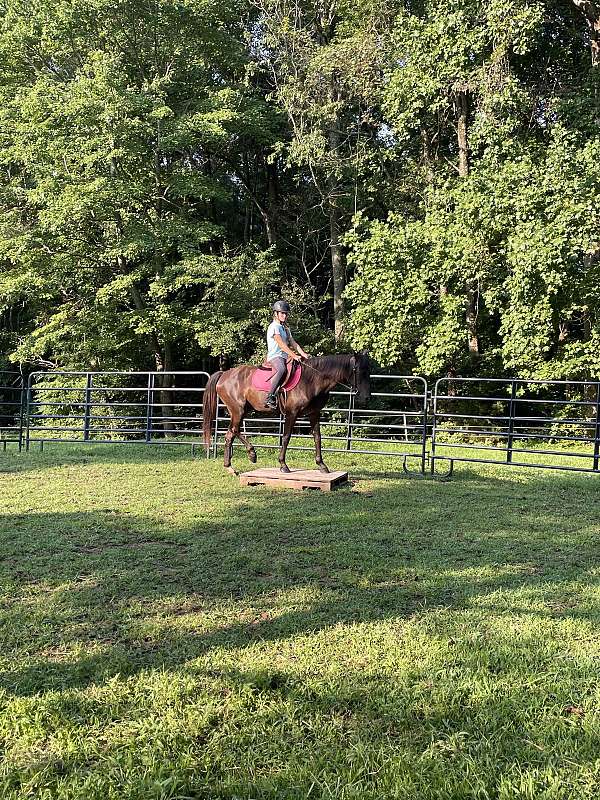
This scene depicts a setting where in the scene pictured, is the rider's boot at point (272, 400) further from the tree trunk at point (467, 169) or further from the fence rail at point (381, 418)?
the tree trunk at point (467, 169)

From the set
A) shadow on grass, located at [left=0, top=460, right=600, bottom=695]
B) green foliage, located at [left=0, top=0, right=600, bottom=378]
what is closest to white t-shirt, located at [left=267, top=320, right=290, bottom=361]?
shadow on grass, located at [left=0, top=460, right=600, bottom=695]

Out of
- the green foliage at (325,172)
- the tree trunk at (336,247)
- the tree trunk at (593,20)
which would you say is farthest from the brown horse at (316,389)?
the tree trunk at (593,20)

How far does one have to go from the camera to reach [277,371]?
8.05 metres

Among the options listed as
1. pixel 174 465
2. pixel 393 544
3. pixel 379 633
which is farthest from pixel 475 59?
pixel 379 633

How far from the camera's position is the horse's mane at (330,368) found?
781 centimetres

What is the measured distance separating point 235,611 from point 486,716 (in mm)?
1559

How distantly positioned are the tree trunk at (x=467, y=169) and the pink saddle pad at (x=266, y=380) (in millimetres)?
8612

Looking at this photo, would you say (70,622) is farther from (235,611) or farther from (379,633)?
(379,633)

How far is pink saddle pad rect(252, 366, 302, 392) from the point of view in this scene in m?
8.04

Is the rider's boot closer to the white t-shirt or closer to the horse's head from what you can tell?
the white t-shirt

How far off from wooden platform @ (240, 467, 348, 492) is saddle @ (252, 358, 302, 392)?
1.18 meters

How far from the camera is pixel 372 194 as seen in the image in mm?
18000

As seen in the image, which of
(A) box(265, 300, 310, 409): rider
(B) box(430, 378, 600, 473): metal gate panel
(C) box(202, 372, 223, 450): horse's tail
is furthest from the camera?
(B) box(430, 378, 600, 473): metal gate panel

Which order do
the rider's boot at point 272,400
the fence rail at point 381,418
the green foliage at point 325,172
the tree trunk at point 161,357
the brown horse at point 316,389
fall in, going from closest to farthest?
the brown horse at point 316,389, the rider's boot at point 272,400, the fence rail at point 381,418, the green foliage at point 325,172, the tree trunk at point 161,357
